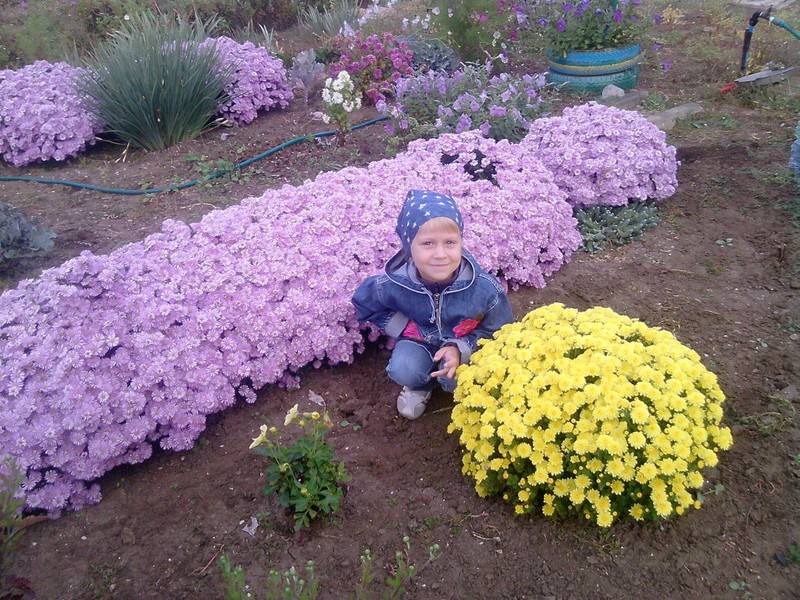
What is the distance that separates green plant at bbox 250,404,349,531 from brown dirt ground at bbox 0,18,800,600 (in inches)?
4.1

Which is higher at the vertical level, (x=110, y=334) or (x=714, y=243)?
(x=110, y=334)

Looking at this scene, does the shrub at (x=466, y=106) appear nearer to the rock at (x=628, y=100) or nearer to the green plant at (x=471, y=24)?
the rock at (x=628, y=100)

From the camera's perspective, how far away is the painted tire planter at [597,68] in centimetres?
664

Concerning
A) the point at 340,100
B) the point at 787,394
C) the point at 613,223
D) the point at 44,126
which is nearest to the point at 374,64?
the point at 340,100

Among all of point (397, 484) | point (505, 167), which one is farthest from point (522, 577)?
point (505, 167)

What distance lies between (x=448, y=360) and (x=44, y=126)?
4760 mm

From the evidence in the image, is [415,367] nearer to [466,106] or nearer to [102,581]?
[102,581]

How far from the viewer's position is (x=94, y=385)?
8.49 ft

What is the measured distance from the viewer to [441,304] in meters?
2.83

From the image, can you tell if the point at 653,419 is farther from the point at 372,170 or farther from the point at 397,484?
the point at 372,170

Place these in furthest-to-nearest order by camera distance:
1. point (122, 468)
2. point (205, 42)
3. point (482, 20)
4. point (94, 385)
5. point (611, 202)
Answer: point (482, 20) < point (205, 42) < point (611, 202) < point (122, 468) < point (94, 385)

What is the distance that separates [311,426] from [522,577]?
3.78 ft

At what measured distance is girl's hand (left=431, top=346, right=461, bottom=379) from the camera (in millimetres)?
2744

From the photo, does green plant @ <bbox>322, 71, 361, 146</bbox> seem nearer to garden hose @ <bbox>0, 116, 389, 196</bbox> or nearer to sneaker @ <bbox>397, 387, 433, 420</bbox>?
garden hose @ <bbox>0, 116, 389, 196</bbox>
